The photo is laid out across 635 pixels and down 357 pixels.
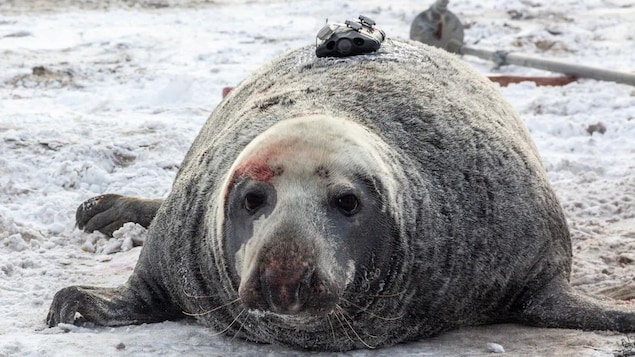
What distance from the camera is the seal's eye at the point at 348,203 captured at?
3252mm

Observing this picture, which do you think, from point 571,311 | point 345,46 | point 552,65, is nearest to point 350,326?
point 571,311

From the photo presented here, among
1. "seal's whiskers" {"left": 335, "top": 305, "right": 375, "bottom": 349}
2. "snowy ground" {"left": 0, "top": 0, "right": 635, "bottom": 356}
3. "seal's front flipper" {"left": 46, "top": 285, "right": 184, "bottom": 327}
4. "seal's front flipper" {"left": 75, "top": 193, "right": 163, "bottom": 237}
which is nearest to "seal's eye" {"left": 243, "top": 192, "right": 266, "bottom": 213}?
"seal's whiskers" {"left": 335, "top": 305, "right": 375, "bottom": 349}

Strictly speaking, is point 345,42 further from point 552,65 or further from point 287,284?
point 552,65

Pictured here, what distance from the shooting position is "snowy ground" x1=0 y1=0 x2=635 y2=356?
3809mm

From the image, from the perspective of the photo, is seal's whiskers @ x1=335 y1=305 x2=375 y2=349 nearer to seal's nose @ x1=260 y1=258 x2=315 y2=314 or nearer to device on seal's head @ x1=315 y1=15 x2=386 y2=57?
seal's nose @ x1=260 y1=258 x2=315 y2=314

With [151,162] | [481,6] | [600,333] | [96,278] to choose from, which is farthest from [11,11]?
[600,333]

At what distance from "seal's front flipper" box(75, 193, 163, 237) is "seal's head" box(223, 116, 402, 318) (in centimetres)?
199

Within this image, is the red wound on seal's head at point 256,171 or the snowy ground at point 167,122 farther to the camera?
the snowy ground at point 167,122

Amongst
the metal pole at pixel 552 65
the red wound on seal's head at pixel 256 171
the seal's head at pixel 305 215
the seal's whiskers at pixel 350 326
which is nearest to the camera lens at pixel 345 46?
the seal's head at pixel 305 215

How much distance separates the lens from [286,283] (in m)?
2.94

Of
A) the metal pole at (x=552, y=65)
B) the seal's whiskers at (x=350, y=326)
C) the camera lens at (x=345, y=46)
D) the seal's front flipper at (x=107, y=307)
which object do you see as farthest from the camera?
the metal pole at (x=552, y=65)

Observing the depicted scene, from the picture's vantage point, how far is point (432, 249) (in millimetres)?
3637

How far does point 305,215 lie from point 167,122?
14.4ft

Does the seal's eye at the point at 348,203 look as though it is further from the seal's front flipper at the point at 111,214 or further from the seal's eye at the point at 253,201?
the seal's front flipper at the point at 111,214
